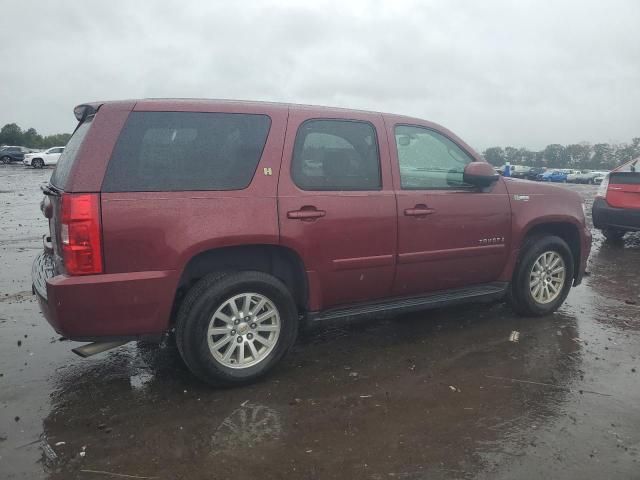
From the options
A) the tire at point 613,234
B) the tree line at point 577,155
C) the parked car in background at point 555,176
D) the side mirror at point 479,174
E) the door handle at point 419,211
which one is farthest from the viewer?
the tree line at point 577,155

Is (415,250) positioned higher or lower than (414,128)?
lower

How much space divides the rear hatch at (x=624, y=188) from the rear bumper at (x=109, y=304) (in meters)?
8.00

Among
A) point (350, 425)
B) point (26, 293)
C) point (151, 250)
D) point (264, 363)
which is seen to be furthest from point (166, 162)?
point (26, 293)

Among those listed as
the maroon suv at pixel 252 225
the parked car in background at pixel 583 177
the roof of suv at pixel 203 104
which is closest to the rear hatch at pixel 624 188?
the maroon suv at pixel 252 225

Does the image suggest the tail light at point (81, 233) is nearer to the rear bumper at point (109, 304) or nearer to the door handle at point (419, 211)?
the rear bumper at point (109, 304)

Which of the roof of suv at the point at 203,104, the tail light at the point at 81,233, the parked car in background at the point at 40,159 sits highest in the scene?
the parked car in background at the point at 40,159

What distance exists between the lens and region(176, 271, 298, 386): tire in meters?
3.44

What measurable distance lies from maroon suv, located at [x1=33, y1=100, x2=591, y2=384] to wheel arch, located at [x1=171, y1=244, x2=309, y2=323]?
0.4 inches

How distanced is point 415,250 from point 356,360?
0.99m

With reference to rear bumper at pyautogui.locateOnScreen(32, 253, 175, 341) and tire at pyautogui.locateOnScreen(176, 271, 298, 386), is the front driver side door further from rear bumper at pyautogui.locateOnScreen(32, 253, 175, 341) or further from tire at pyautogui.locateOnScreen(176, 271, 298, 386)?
rear bumper at pyautogui.locateOnScreen(32, 253, 175, 341)

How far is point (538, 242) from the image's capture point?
4988 mm

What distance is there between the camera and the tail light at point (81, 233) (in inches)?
123

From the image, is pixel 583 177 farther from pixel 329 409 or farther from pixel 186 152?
pixel 186 152

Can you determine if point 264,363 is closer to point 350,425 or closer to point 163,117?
point 350,425
